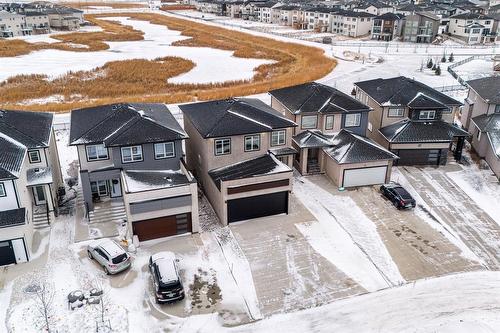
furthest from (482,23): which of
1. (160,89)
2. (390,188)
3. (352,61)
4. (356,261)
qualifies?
(356,261)

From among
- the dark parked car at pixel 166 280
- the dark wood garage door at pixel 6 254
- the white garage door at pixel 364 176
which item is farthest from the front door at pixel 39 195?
the white garage door at pixel 364 176

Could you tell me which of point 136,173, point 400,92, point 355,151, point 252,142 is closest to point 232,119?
point 252,142

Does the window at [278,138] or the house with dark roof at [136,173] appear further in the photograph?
the window at [278,138]

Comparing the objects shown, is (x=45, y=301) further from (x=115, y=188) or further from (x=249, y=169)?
(x=249, y=169)

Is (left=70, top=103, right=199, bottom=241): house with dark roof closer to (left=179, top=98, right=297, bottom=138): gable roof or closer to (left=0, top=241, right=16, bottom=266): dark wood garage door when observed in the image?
(left=179, top=98, right=297, bottom=138): gable roof

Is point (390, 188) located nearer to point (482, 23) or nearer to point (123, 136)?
point (123, 136)

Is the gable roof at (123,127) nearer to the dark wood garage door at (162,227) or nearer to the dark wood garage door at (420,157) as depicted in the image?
the dark wood garage door at (162,227)
